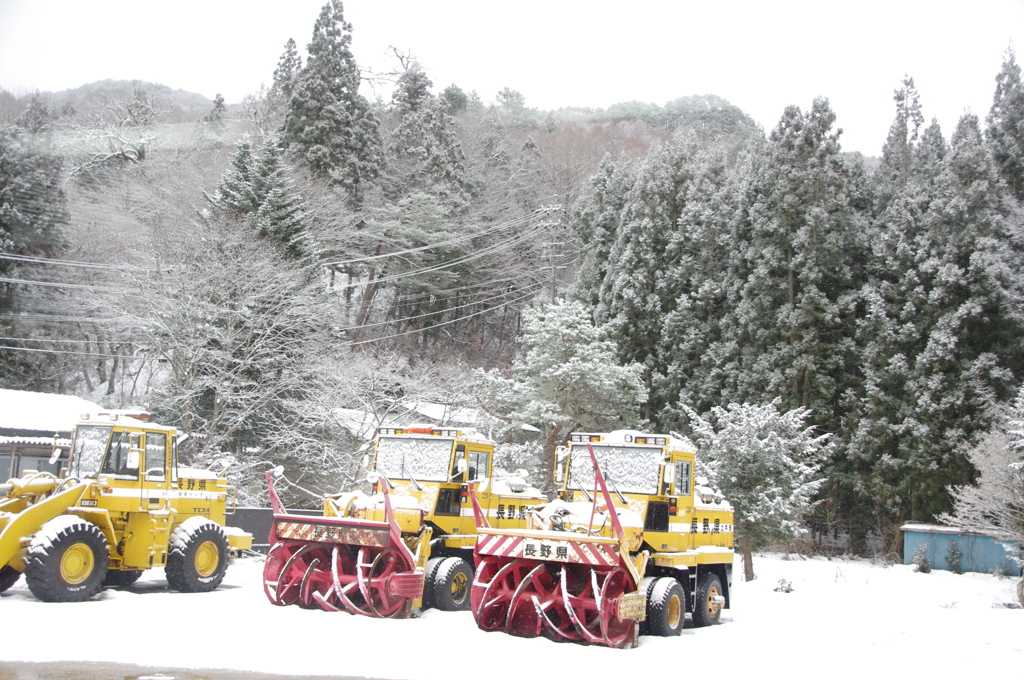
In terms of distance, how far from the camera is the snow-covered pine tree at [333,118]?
39.6 metres

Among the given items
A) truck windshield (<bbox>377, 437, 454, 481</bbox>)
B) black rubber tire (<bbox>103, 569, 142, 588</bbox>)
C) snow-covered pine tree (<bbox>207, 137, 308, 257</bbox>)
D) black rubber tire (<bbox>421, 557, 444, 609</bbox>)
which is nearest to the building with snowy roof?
snow-covered pine tree (<bbox>207, 137, 308, 257</bbox>)

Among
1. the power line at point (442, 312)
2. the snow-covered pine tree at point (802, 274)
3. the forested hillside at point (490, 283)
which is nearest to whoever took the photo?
the forested hillside at point (490, 283)

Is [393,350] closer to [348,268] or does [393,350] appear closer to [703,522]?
[348,268]

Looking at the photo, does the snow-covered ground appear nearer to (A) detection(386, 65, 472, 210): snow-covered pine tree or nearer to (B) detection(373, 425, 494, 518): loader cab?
(B) detection(373, 425, 494, 518): loader cab

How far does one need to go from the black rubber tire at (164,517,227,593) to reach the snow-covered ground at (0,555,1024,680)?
28cm

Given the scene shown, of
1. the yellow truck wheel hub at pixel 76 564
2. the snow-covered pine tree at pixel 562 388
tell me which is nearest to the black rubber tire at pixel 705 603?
the yellow truck wheel hub at pixel 76 564

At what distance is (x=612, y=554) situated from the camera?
33.2 ft

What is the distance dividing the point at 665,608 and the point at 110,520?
8.87m

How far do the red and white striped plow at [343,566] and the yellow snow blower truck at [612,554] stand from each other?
1.33 metres

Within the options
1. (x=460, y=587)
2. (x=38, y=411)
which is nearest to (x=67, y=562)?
(x=460, y=587)

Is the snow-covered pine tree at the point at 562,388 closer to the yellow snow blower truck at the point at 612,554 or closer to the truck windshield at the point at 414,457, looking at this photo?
the truck windshield at the point at 414,457

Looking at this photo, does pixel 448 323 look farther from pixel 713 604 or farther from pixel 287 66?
pixel 713 604

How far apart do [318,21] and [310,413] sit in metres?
24.5

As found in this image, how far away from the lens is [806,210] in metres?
31.2
